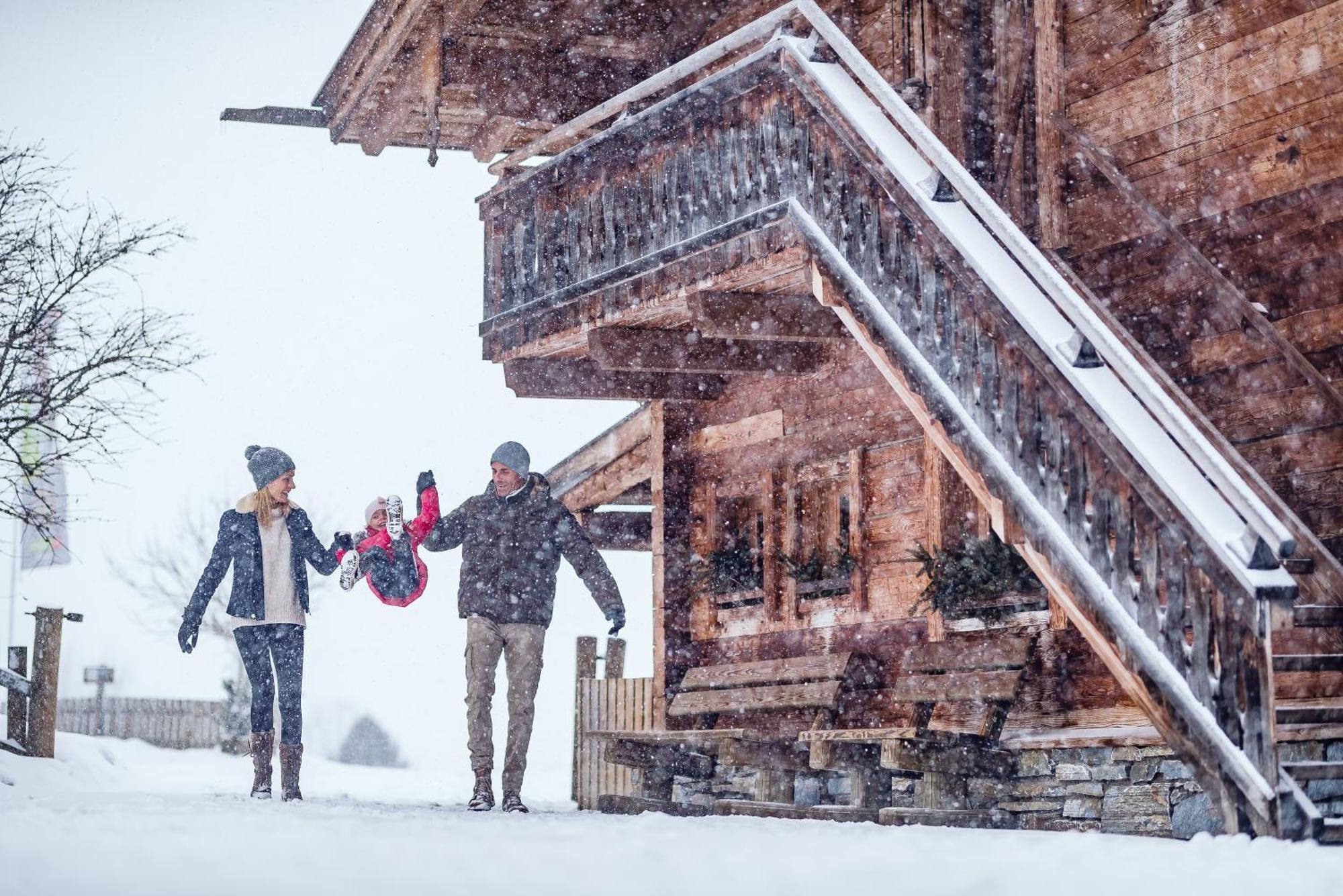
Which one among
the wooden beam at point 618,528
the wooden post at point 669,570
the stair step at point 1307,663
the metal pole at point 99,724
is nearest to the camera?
the stair step at point 1307,663

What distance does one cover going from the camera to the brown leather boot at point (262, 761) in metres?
9.06

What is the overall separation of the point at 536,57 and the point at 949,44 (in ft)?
12.4

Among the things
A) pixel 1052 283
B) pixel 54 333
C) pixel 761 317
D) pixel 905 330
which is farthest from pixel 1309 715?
pixel 54 333

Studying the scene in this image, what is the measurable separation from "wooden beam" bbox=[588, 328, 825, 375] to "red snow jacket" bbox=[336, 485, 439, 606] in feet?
7.80

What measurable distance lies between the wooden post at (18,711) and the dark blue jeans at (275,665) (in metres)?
7.75

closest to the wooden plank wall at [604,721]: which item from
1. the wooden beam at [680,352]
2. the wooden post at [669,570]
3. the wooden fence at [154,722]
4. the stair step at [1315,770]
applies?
the wooden post at [669,570]

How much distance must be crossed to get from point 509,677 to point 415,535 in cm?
92

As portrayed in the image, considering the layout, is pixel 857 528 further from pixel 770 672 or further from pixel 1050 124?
pixel 1050 124

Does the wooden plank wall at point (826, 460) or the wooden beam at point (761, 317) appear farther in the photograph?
the wooden plank wall at point (826, 460)

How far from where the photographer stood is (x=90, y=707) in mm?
32031

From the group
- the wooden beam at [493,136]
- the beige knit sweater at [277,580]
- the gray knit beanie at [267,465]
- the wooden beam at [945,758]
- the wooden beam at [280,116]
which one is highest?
the wooden beam at [280,116]

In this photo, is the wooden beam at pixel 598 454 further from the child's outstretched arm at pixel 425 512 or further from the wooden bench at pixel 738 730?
the child's outstretched arm at pixel 425 512

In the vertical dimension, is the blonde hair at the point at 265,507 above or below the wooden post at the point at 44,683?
above

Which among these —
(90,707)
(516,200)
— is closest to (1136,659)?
(516,200)
